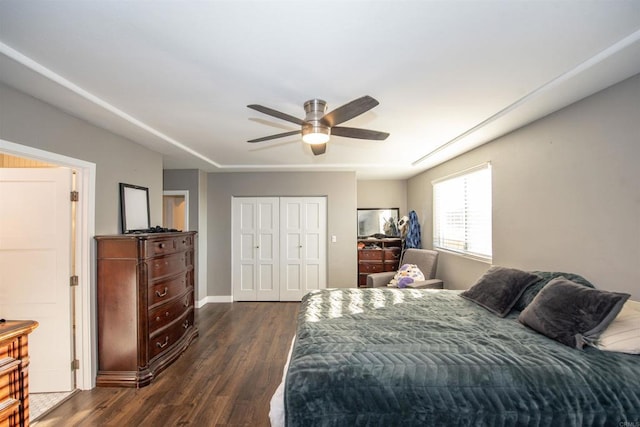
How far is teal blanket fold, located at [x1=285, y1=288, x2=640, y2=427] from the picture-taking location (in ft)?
4.59

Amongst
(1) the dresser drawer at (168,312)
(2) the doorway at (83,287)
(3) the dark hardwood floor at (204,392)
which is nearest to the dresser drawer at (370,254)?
(3) the dark hardwood floor at (204,392)

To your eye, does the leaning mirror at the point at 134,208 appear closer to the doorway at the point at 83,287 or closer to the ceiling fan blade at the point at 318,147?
the doorway at the point at 83,287

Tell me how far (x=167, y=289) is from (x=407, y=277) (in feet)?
10.5

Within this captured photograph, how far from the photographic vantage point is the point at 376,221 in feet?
20.4

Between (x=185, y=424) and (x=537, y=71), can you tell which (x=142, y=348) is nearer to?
(x=185, y=424)

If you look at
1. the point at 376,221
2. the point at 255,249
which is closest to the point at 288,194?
the point at 255,249

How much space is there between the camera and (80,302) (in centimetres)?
258

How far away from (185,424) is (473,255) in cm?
361

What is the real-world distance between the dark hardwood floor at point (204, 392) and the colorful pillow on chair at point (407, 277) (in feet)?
5.65

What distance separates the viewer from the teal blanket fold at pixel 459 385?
4.59ft

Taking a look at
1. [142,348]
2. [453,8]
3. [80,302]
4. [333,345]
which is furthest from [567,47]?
[80,302]

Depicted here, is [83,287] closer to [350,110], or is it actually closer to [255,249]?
[350,110]

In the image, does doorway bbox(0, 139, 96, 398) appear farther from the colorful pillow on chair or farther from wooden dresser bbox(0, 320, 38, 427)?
the colorful pillow on chair

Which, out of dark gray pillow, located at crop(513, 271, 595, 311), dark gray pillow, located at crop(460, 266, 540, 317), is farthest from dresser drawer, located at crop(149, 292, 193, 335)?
dark gray pillow, located at crop(513, 271, 595, 311)
